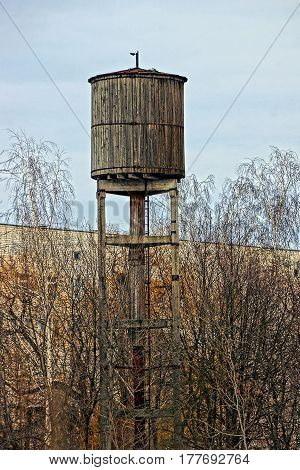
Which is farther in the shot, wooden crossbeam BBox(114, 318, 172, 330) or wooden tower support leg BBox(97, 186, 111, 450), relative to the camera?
wooden tower support leg BBox(97, 186, 111, 450)

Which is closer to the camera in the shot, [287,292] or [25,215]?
[25,215]

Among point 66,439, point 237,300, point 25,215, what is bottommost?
point 66,439

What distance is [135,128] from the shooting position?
23.7 metres

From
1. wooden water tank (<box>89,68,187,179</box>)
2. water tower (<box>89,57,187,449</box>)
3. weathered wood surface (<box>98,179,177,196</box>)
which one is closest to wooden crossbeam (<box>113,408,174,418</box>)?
water tower (<box>89,57,187,449</box>)

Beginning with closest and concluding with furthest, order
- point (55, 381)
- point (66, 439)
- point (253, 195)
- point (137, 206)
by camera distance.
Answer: point (137, 206), point (66, 439), point (55, 381), point (253, 195)

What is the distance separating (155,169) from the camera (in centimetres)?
2364

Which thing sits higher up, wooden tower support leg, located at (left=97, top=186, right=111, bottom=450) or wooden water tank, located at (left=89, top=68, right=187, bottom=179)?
wooden water tank, located at (left=89, top=68, right=187, bottom=179)

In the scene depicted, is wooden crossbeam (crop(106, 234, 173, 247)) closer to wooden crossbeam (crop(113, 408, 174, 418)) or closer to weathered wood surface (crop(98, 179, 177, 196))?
weathered wood surface (crop(98, 179, 177, 196))

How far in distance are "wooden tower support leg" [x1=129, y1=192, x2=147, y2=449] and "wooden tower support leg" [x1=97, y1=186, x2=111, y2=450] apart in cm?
58

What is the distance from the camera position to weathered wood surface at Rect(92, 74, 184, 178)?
931 inches

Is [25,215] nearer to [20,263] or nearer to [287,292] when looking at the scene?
[20,263]

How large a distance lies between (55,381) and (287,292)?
6.90m
